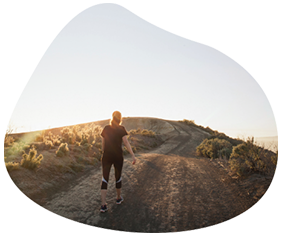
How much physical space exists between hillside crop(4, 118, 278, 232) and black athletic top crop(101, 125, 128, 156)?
4.45 ft

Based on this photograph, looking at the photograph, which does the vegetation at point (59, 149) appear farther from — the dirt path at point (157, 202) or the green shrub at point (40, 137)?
the dirt path at point (157, 202)

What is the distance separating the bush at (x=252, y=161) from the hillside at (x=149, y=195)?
246 millimetres

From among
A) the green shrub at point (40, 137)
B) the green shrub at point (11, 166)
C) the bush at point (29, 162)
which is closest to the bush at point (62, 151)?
the green shrub at point (40, 137)

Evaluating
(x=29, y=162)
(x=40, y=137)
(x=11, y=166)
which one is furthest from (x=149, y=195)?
(x=40, y=137)

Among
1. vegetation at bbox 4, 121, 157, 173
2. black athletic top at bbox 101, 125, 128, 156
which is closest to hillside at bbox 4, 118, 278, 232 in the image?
vegetation at bbox 4, 121, 157, 173

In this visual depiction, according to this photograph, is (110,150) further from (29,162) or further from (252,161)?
(252,161)

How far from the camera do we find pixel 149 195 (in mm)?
5133

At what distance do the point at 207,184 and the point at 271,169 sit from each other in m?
1.89

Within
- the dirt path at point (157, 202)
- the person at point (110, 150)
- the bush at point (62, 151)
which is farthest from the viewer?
the bush at point (62, 151)

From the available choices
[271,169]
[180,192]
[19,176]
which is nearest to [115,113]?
[180,192]

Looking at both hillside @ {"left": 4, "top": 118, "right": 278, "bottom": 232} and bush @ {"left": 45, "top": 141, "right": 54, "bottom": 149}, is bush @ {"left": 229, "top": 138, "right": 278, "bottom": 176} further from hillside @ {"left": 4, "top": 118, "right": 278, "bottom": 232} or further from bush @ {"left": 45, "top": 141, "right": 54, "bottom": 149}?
bush @ {"left": 45, "top": 141, "right": 54, "bottom": 149}

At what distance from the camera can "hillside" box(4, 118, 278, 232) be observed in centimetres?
395

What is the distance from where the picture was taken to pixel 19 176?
573cm

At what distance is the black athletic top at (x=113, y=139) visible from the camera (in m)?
4.29
